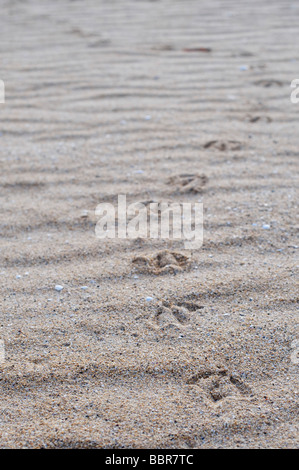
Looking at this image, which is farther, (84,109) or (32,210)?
(84,109)

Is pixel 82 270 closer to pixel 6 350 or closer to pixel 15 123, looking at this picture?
pixel 6 350

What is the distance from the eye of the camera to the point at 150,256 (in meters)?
2.12

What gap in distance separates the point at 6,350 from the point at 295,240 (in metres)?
1.24

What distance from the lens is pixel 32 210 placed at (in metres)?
2.42

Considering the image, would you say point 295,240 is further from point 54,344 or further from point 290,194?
point 54,344

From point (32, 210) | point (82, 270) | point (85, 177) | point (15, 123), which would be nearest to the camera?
point (82, 270)

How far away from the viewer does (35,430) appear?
57.4 inches

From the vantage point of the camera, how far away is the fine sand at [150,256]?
1.51m

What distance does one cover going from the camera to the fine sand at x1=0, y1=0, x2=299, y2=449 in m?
1.51

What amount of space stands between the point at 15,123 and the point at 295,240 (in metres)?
1.92

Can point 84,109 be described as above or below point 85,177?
above
